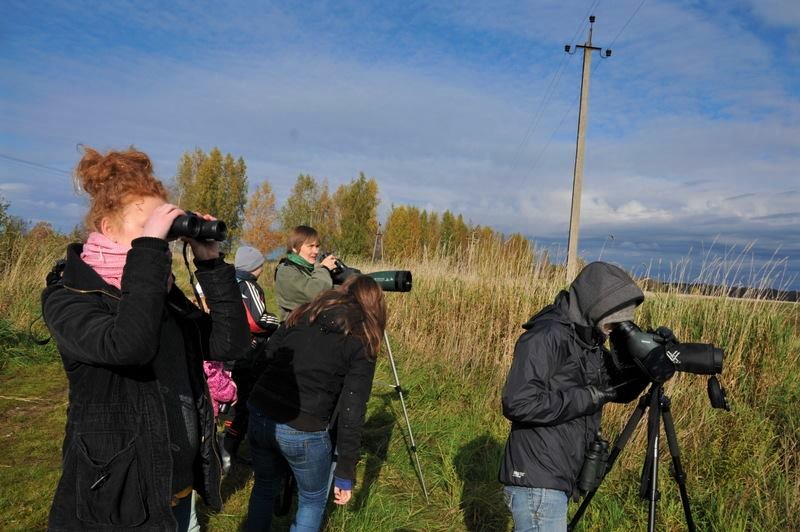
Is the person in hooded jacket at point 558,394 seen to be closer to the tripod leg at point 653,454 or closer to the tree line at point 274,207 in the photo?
the tripod leg at point 653,454

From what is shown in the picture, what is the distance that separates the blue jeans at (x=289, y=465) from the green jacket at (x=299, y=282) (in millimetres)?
1618

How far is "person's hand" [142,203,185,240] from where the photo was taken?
1542mm

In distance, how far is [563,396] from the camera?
2.18 m

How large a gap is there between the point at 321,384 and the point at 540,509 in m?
1.08

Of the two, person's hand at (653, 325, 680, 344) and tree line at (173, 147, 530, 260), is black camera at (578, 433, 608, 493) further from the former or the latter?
tree line at (173, 147, 530, 260)

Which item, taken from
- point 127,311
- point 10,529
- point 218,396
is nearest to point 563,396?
point 127,311

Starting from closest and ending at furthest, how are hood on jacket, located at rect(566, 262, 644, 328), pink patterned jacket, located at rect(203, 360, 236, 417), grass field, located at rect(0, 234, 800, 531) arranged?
hood on jacket, located at rect(566, 262, 644, 328) → grass field, located at rect(0, 234, 800, 531) → pink patterned jacket, located at rect(203, 360, 236, 417)

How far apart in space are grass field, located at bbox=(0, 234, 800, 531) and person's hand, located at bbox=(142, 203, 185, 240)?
2411mm

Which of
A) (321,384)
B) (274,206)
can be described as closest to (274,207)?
(274,206)

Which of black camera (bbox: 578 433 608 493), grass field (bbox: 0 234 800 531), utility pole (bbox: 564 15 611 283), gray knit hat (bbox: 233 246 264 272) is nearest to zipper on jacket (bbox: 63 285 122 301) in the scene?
black camera (bbox: 578 433 608 493)

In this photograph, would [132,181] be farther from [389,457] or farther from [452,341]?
[452,341]

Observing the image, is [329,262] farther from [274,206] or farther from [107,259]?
[274,206]

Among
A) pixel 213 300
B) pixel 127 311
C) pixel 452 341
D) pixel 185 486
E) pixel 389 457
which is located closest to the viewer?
pixel 127 311

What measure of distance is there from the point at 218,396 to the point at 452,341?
378 centimetres
